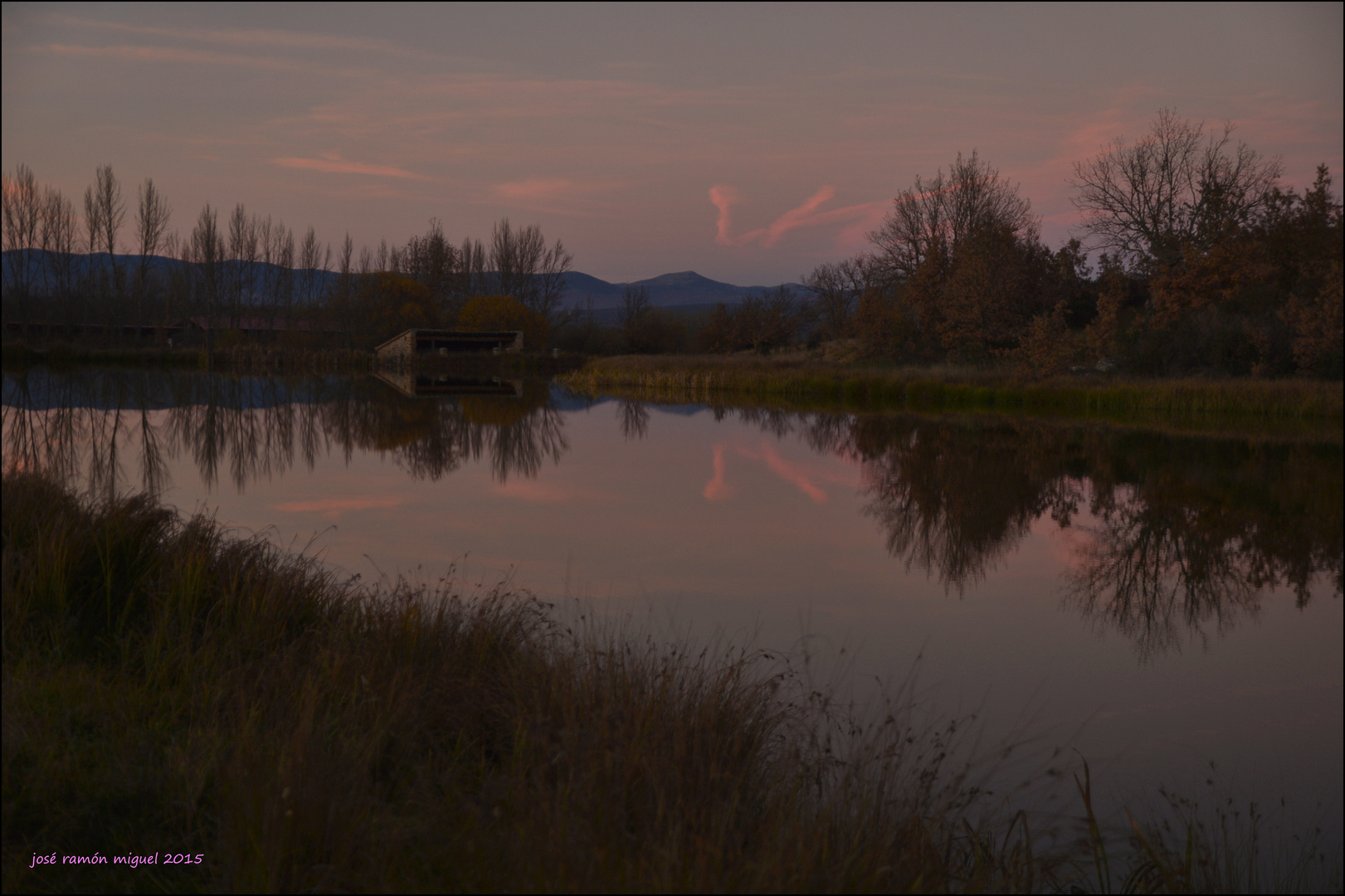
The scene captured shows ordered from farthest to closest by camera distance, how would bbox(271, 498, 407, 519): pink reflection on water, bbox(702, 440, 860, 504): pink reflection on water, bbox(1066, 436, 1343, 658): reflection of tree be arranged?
bbox(702, 440, 860, 504): pink reflection on water → bbox(271, 498, 407, 519): pink reflection on water → bbox(1066, 436, 1343, 658): reflection of tree

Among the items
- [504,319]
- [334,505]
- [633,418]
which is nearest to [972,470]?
[334,505]

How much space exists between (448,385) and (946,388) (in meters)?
22.2

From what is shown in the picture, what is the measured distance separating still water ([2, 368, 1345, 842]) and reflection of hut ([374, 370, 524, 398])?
45.7 ft

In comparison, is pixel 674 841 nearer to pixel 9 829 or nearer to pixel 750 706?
pixel 750 706

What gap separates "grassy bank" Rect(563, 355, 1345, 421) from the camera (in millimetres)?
16594

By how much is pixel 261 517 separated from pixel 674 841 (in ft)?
26.6

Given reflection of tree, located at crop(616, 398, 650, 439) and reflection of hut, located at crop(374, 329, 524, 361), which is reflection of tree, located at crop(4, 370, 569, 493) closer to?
reflection of tree, located at crop(616, 398, 650, 439)

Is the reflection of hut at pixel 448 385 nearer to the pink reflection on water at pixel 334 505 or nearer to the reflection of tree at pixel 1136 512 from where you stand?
the reflection of tree at pixel 1136 512

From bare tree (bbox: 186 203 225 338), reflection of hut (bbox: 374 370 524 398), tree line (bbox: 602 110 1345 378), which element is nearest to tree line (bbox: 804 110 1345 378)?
tree line (bbox: 602 110 1345 378)

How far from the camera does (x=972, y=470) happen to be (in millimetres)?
13953

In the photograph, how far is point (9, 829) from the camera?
2.85 m

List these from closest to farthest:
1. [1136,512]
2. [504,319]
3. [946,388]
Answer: [1136,512], [946,388], [504,319]

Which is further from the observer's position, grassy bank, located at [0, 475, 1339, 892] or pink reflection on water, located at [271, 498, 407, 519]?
pink reflection on water, located at [271, 498, 407, 519]

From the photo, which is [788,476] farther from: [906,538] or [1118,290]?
[1118,290]
